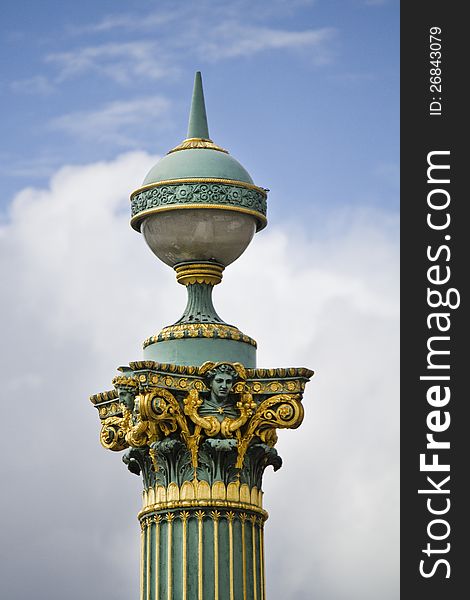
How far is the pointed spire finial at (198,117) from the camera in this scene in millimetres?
28922

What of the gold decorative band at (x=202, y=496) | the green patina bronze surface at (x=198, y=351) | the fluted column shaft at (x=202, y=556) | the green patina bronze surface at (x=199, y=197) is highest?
the green patina bronze surface at (x=199, y=197)

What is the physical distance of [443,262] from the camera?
25.2 metres

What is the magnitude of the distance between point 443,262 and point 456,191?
3.97 feet

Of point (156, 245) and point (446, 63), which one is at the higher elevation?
point (446, 63)

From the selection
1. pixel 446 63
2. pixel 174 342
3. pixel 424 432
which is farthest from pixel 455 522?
pixel 446 63

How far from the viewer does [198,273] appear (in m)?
27.9

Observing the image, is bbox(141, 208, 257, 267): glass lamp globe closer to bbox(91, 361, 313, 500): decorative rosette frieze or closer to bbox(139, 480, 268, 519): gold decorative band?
bbox(91, 361, 313, 500): decorative rosette frieze

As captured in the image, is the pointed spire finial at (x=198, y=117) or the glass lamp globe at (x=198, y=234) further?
the pointed spire finial at (x=198, y=117)

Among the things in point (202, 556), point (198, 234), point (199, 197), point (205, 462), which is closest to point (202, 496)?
point (205, 462)

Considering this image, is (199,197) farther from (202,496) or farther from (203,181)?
(202,496)

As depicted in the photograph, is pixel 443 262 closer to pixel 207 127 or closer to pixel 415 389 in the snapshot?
pixel 415 389

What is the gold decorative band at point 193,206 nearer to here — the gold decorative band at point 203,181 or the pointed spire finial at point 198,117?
the gold decorative band at point 203,181

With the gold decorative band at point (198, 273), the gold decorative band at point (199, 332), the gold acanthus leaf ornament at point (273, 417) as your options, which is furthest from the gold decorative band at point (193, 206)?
the gold acanthus leaf ornament at point (273, 417)

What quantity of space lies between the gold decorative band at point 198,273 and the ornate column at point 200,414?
26 mm
